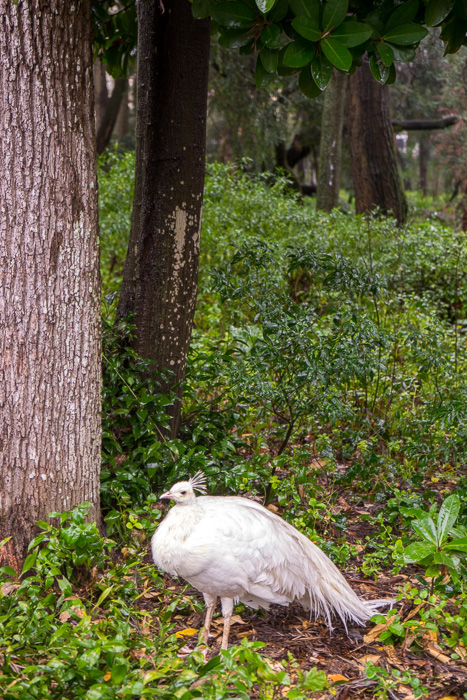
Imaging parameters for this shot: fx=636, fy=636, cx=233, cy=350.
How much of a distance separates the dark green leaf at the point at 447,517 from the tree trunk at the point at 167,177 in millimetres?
1957

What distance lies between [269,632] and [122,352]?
201cm

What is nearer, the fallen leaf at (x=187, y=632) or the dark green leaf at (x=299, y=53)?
the dark green leaf at (x=299, y=53)

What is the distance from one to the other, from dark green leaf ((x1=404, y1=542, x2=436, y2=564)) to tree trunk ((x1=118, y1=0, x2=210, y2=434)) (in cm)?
196

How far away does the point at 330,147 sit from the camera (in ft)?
39.8

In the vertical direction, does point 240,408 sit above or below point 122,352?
below

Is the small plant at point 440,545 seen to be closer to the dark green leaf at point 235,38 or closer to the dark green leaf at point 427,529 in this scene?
the dark green leaf at point 427,529

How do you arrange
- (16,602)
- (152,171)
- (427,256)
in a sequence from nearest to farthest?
1. (16,602)
2. (152,171)
3. (427,256)

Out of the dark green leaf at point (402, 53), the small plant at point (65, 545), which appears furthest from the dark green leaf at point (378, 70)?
the small plant at point (65, 545)

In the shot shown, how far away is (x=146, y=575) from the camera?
11.6 ft

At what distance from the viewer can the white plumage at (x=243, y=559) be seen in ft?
9.85

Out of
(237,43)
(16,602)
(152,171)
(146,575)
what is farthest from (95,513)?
(237,43)

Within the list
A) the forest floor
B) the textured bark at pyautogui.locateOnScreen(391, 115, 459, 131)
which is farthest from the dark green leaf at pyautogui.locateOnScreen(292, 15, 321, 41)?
the textured bark at pyautogui.locateOnScreen(391, 115, 459, 131)

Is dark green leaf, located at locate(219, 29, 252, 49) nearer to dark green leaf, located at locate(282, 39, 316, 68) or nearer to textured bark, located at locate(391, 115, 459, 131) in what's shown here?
dark green leaf, located at locate(282, 39, 316, 68)

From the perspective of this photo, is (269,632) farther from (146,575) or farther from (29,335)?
(29,335)
